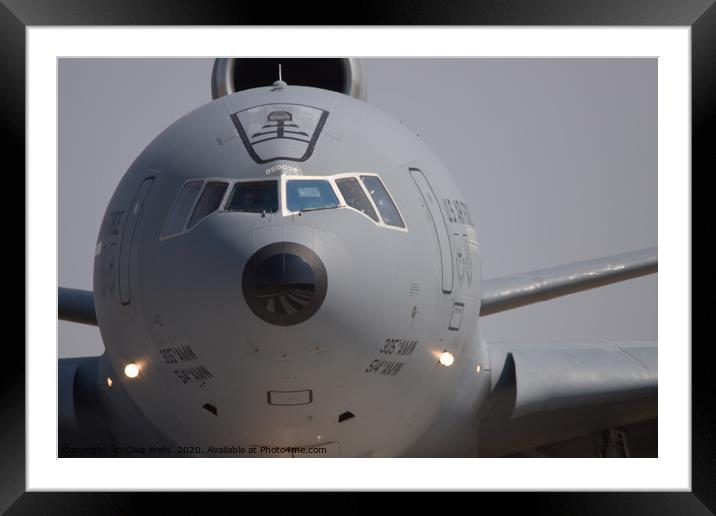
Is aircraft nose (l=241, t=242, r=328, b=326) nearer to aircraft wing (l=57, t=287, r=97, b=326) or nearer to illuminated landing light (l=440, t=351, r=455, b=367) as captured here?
illuminated landing light (l=440, t=351, r=455, b=367)

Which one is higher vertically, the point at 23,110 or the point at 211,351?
the point at 23,110

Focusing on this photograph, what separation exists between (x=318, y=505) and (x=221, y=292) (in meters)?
1.88

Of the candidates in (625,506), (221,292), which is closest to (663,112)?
(625,506)

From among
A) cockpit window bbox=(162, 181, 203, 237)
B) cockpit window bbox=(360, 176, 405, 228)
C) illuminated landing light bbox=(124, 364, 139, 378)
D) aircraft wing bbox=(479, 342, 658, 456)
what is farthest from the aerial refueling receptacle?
illuminated landing light bbox=(124, 364, 139, 378)

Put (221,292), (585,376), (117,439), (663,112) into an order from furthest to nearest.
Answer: (585,376)
(117,439)
(663,112)
(221,292)

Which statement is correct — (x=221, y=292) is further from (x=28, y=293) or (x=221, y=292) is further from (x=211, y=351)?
(x=28, y=293)

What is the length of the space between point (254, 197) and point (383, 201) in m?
1.05

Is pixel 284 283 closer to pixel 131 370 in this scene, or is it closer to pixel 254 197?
pixel 254 197

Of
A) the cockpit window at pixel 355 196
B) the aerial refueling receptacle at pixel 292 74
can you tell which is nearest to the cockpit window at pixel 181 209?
the cockpit window at pixel 355 196

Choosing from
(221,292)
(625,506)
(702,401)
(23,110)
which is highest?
(23,110)

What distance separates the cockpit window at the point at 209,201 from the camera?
→ 11203mm

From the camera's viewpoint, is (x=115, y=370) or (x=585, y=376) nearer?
(x=115, y=370)

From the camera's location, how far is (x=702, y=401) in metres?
11.3

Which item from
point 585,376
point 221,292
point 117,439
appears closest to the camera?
point 221,292
